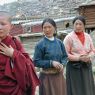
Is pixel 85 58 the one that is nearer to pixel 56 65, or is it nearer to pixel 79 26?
pixel 79 26

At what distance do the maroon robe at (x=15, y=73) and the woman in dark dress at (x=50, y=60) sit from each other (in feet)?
4.27

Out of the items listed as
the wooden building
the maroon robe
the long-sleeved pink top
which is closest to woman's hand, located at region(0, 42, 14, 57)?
the maroon robe

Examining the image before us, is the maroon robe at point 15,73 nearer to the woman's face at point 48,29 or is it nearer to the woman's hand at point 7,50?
the woman's hand at point 7,50

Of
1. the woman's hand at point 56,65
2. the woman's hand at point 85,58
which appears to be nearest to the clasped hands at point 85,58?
the woman's hand at point 85,58

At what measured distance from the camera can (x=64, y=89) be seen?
525cm

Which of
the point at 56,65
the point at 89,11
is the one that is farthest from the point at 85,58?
the point at 89,11

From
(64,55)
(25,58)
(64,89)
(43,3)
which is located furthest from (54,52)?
(43,3)

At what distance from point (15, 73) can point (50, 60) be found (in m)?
1.49

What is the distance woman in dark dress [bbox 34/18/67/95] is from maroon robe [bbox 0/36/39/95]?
130 cm

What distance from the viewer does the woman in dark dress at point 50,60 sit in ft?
16.2

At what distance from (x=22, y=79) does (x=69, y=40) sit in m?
2.33

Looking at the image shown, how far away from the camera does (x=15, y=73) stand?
3498mm

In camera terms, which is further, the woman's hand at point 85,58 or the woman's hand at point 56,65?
the woman's hand at point 85,58

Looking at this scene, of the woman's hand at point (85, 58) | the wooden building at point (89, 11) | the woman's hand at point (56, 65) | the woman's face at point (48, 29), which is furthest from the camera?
the wooden building at point (89, 11)
